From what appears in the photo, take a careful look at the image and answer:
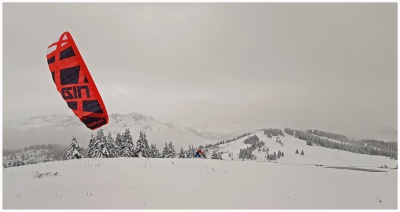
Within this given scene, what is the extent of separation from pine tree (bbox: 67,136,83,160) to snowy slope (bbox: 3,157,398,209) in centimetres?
2157

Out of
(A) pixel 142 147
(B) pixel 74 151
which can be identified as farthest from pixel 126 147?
(B) pixel 74 151

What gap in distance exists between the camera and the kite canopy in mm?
11305

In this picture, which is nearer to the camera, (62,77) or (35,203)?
(35,203)

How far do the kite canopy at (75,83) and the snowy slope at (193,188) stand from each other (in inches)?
108

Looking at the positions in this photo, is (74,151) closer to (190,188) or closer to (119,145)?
(119,145)

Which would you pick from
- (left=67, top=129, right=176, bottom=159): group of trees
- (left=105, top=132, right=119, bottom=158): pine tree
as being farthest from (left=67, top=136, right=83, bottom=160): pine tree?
(left=105, top=132, right=119, bottom=158): pine tree

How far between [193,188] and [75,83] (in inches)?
239

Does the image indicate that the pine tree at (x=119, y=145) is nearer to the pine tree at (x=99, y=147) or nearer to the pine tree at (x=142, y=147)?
the pine tree at (x=142, y=147)

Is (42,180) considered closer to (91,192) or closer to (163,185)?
(91,192)

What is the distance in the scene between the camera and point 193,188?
11594mm

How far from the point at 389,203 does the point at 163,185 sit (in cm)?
843

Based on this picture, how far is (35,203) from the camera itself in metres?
9.76

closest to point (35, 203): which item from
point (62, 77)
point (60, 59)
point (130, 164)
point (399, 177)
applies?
point (62, 77)

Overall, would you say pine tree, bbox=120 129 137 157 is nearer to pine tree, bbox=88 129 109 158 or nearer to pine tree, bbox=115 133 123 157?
pine tree, bbox=115 133 123 157
